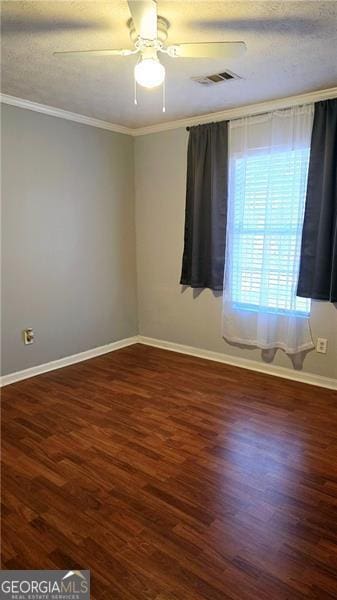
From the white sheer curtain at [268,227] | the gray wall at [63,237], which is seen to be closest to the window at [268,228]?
the white sheer curtain at [268,227]

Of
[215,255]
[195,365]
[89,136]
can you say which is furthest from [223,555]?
[89,136]

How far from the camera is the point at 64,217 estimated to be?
3732 millimetres

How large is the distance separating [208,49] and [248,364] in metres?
2.74

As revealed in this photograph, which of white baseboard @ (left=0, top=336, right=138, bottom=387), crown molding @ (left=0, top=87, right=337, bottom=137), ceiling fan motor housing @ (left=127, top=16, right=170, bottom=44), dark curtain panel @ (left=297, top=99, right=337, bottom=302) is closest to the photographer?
ceiling fan motor housing @ (left=127, top=16, right=170, bottom=44)

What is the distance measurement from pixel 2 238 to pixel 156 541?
8.52 feet

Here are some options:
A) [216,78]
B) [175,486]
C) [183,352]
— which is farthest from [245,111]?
[175,486]

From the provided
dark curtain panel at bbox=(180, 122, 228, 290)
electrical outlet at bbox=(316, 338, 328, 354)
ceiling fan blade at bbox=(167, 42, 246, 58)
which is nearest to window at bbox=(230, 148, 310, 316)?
dark curtain panel at bbox=(180, 122, 228, 290)

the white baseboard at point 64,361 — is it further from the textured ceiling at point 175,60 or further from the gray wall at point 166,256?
the textured ceiling at point 175,60

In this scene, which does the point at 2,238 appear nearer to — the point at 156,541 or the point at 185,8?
the point at 185,8

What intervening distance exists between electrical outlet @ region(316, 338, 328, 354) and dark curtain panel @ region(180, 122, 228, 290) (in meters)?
1.05

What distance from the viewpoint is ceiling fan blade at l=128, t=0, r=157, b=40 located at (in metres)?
1.73

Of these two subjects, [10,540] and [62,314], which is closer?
[10,540]

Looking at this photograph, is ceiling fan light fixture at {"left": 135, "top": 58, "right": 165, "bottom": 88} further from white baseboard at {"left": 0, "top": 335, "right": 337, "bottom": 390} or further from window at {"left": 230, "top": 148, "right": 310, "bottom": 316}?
white baseboard at {"left": 0, "top": 335, "right": 337, "bottom": 390}

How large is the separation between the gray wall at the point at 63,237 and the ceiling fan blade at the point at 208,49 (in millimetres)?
1882
